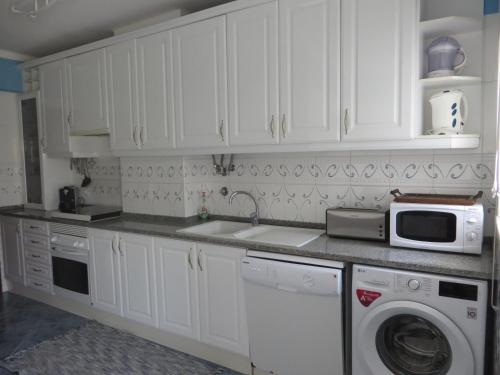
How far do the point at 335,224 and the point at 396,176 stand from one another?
18.9 inches

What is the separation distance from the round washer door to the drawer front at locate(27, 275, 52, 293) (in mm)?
2814

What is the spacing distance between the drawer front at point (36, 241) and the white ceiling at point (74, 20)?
177 cm

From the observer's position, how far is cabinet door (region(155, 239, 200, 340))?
2486 mm

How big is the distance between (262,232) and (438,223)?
1.15m

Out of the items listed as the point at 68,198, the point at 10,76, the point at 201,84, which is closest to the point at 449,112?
the point at 201,84

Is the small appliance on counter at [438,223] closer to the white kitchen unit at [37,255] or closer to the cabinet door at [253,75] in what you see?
the cabinet door at [253,75]

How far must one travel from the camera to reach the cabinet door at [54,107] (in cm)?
343

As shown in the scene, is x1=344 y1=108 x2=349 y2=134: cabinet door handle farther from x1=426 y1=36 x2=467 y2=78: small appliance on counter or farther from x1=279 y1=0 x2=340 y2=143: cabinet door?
x1=426 y1=36 x2=467 y2=78: small appliance on counter

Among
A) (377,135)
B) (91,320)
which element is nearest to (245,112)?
(377,135)

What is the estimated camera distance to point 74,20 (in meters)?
2.95

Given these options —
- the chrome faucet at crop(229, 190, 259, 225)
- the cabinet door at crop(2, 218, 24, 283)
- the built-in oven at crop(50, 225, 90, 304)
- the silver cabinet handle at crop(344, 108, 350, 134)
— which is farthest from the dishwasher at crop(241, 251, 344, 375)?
the cabinet door at crop(2, 218, 24, 283)

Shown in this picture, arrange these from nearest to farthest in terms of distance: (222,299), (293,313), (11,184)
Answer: (293,313)
(222,299)
(11,184)

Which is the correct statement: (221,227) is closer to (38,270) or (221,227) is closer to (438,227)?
(438,227)

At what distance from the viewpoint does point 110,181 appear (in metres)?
3.78
